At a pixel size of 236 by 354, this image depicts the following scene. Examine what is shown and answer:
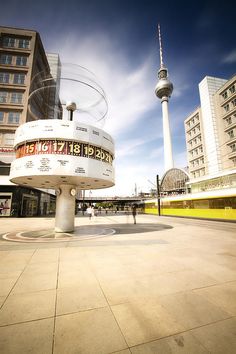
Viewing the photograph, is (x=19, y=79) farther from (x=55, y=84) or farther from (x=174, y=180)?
(x=174, y=180)

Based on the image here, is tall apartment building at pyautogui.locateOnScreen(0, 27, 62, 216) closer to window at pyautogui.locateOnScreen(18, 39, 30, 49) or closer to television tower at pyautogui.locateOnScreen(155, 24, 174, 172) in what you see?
window at pyautogui.locateOnScreen(18, 39, 30, 49)

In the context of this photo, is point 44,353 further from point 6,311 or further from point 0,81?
point 0,81

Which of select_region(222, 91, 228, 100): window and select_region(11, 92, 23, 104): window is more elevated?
select_region(222, 91, 228, 100): window

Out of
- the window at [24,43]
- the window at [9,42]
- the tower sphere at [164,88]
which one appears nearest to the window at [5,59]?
the window at [9,42]

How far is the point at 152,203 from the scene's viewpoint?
43.6m

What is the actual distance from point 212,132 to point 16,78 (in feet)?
162

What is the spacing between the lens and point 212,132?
48656mm

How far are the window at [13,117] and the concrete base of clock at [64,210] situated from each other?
96.1 feet

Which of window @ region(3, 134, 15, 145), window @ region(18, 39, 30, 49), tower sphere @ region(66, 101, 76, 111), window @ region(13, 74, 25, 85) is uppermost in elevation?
window @ region(18, 39, 30, 49)

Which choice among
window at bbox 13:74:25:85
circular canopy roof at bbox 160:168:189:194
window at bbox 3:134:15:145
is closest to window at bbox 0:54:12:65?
window at bbox 13:74:25:85

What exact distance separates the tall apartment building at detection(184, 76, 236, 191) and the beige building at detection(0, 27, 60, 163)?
3835 cm

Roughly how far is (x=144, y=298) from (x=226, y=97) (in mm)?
53984

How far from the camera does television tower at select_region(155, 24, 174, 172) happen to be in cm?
7825

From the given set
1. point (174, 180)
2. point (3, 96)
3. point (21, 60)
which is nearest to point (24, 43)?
point (21, 60)
